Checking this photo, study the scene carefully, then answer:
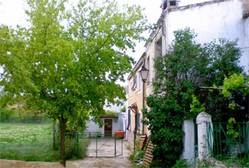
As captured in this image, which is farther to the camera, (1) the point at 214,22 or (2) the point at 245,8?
(1) the point at 214,22

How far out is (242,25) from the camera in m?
16.9

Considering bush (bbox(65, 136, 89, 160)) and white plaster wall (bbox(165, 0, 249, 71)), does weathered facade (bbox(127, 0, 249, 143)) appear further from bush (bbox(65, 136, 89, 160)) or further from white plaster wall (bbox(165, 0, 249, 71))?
bush (bbox(65, 136, 89, 160))

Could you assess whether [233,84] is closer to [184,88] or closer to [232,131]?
[232,131]

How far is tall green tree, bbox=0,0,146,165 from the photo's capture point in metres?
19.6

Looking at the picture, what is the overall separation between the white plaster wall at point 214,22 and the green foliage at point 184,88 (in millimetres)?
1042

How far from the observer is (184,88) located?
15484mm

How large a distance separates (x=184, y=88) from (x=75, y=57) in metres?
6.66

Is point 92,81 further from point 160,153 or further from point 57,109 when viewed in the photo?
point 160,153

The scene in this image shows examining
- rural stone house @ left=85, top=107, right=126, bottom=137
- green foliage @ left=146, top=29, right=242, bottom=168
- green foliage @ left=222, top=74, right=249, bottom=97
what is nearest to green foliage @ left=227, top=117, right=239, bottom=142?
green foliage @ left=222, top=74, right=249, bottom=97

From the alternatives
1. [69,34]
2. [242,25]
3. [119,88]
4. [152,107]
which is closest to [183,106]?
[152,107]

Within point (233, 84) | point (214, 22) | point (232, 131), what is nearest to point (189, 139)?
point (232, 131)

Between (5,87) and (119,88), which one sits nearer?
(5,87)

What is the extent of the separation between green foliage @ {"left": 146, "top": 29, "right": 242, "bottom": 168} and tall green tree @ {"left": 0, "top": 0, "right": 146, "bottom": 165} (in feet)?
16.4

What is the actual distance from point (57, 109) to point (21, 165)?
3.06 m
